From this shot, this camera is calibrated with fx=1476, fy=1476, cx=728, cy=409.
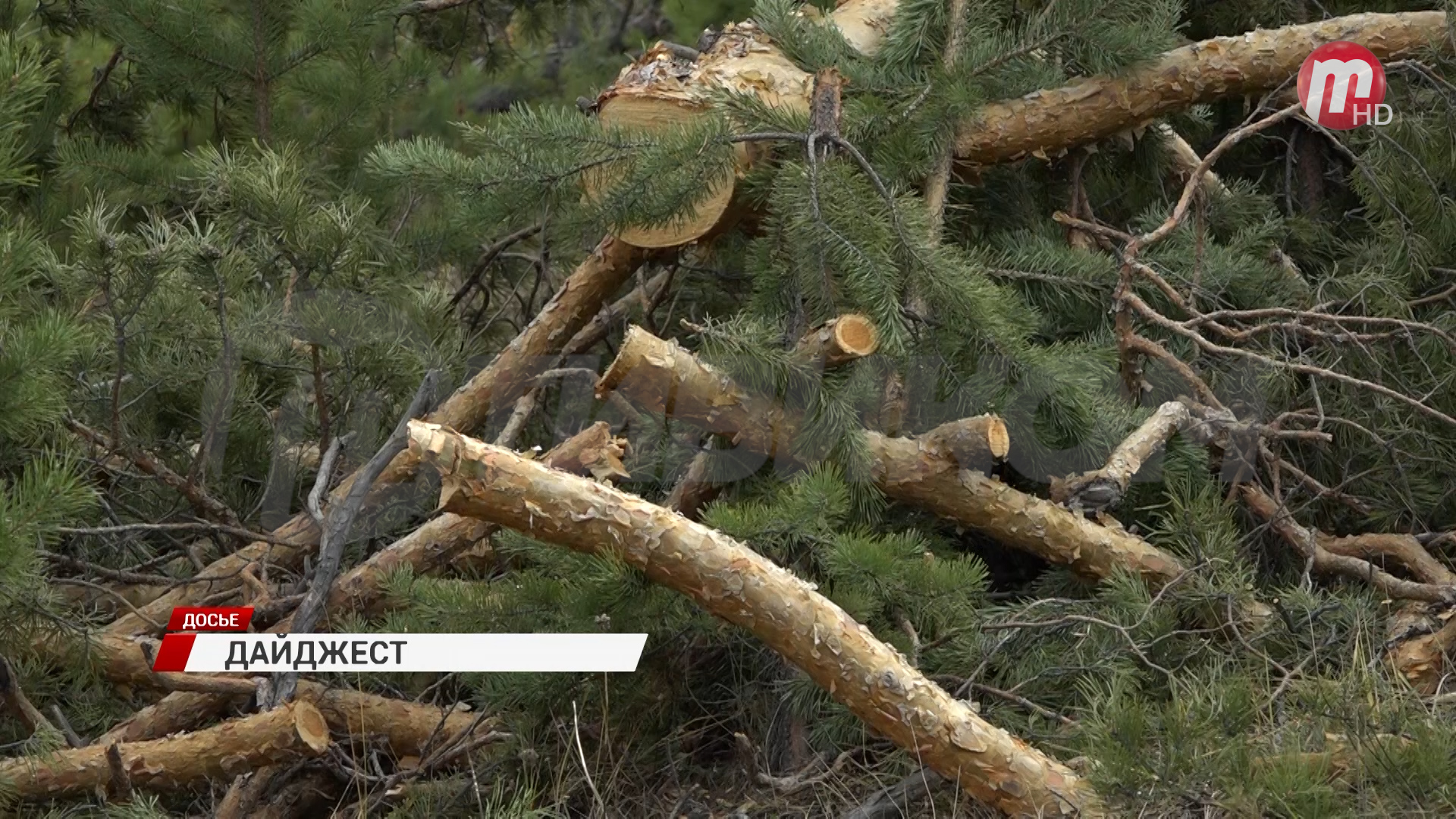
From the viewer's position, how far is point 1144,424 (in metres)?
2.81

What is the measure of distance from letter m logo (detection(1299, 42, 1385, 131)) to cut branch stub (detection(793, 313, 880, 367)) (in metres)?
1.25

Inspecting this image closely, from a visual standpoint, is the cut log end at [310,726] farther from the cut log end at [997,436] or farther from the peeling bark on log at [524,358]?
the cut log end at [997,436]

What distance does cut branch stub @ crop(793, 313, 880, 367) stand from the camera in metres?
2.56

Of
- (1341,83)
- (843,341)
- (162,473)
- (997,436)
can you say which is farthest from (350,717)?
(1341,83)

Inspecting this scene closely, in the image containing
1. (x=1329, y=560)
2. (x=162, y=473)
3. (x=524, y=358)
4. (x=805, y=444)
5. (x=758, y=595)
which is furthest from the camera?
(x=524, y=358)

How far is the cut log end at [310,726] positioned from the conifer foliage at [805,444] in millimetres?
10

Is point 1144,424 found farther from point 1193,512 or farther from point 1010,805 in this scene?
point 1010,805

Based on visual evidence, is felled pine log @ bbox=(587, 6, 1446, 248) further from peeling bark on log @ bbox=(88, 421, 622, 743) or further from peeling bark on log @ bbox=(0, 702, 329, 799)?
peeling bark on log @ bbox=(0, 702, 329, 799)

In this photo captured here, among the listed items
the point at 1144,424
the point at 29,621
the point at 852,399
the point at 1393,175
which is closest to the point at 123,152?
the point at 29,621

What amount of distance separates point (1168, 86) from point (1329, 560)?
106 centimetres

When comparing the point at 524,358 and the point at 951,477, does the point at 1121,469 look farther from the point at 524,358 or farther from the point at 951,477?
the point at 524,358

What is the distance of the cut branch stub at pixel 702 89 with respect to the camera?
3.01 m

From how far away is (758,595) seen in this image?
2.34m

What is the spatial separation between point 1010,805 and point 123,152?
9.44 feet
